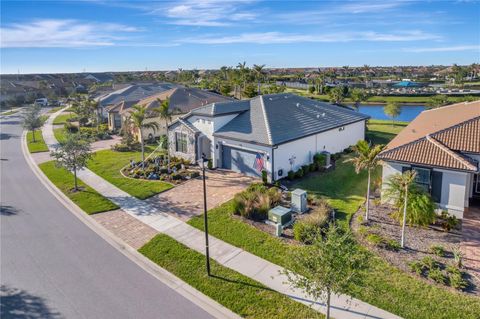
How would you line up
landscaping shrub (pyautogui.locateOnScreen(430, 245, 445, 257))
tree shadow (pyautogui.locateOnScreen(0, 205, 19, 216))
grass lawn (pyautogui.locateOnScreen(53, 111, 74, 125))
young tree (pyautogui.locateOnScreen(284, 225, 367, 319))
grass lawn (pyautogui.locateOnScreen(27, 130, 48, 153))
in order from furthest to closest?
1. grass lawn (pyautogui.locateOnScreen(53, 111, 74, 125))
2. grass lawn (pyautogui.locateOnScreen(27, 130, 48, 153))
3. tree shadow (pyautogui.locateOnScreen(0, 205, 19, 216))
4. landscaping shrub (pyautogui.locateOnScreen(430, 245, 445, 257))
5. young tree (pyautogui.locateOnScreen(284, 225, 367, 319))

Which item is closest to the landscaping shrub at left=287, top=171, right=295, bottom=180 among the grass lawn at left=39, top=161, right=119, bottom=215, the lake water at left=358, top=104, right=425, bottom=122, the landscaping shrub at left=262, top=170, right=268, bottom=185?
the landscaping shrub at left=262, top=170, right=268, bottom=185

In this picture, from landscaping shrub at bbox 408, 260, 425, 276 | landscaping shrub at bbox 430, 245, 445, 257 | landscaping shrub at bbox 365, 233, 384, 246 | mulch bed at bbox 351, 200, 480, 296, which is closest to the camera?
landscaping shrub at bbox 408, 260, 425, 276

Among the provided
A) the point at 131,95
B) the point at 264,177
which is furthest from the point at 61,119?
the point at 264,177

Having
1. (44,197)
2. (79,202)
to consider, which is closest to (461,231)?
(79,202)

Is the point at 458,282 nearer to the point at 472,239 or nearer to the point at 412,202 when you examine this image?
the point at 472,239

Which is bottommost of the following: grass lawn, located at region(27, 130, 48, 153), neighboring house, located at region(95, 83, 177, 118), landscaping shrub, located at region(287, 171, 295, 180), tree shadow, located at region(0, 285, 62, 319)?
tree shadow, located at region(0, 285, 62, 319)

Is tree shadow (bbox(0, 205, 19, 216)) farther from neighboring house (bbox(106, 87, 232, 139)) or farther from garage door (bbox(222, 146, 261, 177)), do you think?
neighboring house (bbox(106, 87, 232, 139))

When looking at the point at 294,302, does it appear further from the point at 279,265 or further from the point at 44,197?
the point at 44,197
